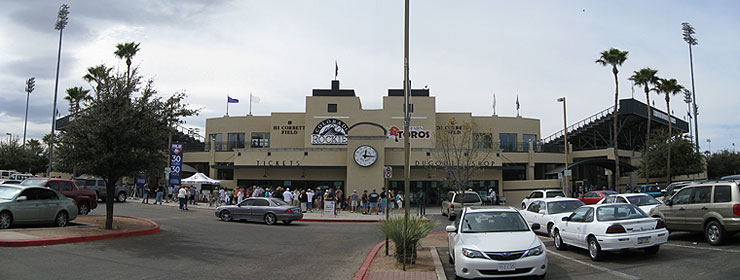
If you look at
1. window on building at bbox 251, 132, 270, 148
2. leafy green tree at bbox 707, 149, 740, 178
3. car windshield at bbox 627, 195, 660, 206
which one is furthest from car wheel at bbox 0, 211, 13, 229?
leafy green tree at bbox 707, 149, 740, 178

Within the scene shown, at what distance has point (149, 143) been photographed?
51.9 ft

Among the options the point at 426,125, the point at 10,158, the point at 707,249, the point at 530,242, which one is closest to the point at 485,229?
the point at 530,242

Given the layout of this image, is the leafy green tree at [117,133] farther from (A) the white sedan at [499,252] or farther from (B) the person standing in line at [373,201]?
(B) the person standing in line at [373,201]

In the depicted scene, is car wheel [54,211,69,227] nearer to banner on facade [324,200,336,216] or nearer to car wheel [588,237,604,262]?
banner on facade [324,200,336,216]

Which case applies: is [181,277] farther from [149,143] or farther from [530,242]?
[149,143]

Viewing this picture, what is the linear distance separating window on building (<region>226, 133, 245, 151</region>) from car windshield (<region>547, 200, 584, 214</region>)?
36.2 metres

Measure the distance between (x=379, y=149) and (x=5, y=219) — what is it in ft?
77.9

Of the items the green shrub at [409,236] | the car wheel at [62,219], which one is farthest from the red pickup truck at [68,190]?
the green shrub at [409,236]

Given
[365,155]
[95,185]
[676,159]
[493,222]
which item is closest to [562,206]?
[493,222]

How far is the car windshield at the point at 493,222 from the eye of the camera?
32.6 feet

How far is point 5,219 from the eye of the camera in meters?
14.1

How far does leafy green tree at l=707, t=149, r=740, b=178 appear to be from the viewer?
204ft

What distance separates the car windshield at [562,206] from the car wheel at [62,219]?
15976 mm

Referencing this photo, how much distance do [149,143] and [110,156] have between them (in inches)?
50.0
